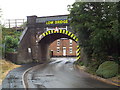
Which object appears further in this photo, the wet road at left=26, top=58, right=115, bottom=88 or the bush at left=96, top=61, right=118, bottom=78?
the bush at left=96, top=61, right=118, bottom=78

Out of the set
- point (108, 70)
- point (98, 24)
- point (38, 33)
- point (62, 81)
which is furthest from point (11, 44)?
point (108, 70)

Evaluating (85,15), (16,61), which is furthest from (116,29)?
(16,61)

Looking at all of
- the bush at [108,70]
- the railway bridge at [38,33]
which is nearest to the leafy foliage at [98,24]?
the bush at [108,70]

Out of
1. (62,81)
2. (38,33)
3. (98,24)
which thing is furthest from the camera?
(38,33)

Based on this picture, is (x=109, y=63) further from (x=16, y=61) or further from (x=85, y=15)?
(x=16, y=61)

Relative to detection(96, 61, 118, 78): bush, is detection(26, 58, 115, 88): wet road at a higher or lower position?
lower

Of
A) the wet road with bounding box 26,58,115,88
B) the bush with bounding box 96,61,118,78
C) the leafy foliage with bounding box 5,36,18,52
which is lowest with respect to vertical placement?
the wet road with bounding box 26,58,115,88

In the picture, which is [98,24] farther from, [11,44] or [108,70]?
[11,44]

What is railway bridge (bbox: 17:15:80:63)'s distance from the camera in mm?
26547

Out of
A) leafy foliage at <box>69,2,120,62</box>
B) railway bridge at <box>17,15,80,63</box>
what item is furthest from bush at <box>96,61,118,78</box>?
railway bridge at <box>17,15,80,63</box>

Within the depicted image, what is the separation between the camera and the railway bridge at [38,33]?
26.5 meters

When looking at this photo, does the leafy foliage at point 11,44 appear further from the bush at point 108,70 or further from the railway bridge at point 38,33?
the bush at point 108,70

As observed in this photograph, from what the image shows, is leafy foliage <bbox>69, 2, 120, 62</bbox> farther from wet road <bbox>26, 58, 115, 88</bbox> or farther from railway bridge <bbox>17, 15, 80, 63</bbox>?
railway bridge <bbox>17, 15, 80, 63</bbox>

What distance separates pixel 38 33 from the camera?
2886 centimetres
